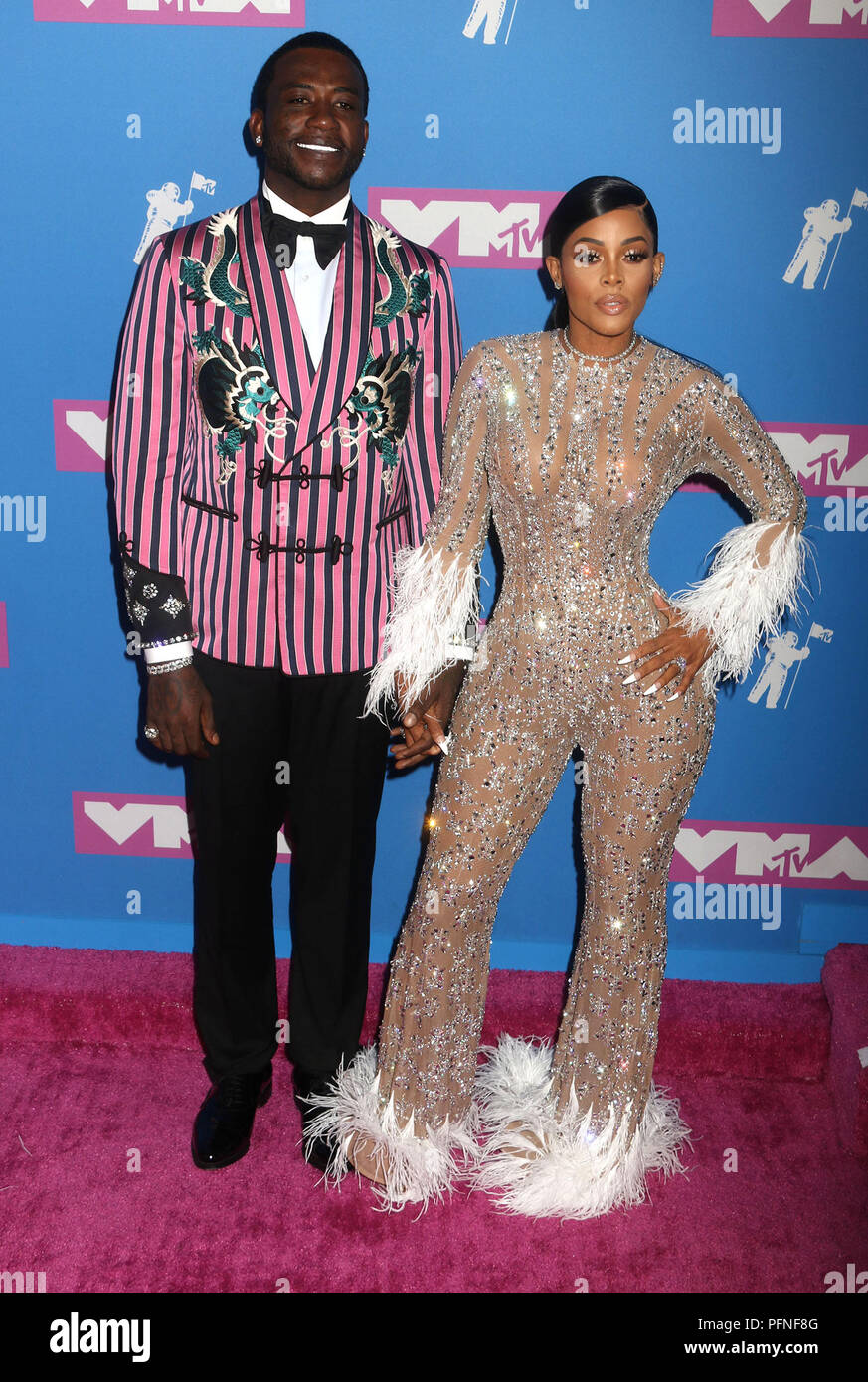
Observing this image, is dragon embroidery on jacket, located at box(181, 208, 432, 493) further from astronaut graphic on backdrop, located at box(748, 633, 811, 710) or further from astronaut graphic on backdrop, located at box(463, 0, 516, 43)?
astronaut graphic on backdrop, located at box(748, 633, 811, 710)

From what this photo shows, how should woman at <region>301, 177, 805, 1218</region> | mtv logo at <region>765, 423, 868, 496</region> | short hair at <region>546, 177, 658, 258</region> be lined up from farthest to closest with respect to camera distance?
mtv logo at <region>765, 423, 868, 496</region>, woman at <region>301, 177, 805, 1218</region>, short hair at <region>546, 177, 658, 258</region>

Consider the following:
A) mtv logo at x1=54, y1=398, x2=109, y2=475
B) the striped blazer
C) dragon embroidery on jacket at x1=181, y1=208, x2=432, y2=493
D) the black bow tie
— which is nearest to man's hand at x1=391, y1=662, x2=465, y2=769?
the striped blazer

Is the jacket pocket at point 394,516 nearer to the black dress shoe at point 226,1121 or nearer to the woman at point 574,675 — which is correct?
the woman at point 574,675

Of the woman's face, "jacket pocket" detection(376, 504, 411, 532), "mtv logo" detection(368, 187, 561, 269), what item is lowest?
"jacket pocket" detection(376, 504, 411, 532)

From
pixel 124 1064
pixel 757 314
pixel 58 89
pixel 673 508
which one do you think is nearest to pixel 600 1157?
pixel 124 1064

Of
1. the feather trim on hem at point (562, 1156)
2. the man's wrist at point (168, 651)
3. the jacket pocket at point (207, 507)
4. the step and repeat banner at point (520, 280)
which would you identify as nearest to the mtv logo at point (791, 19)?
the step and repeat banner at point (520, 280)

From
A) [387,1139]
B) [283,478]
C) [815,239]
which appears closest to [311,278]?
[283,478]

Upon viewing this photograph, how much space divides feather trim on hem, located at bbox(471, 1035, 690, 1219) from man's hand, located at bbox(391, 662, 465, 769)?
743 mm

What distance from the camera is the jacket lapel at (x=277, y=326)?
6.73ft

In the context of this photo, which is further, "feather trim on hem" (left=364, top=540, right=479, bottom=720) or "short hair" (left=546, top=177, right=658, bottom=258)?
"feather trim on hem" (left=364, top=540, right=479, bottom=720)

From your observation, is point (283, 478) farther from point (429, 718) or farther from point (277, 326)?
point (429, 718)

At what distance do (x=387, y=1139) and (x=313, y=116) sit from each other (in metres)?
1.85

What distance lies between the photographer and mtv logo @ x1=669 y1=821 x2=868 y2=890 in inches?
110

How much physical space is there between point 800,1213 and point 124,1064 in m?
1.49
